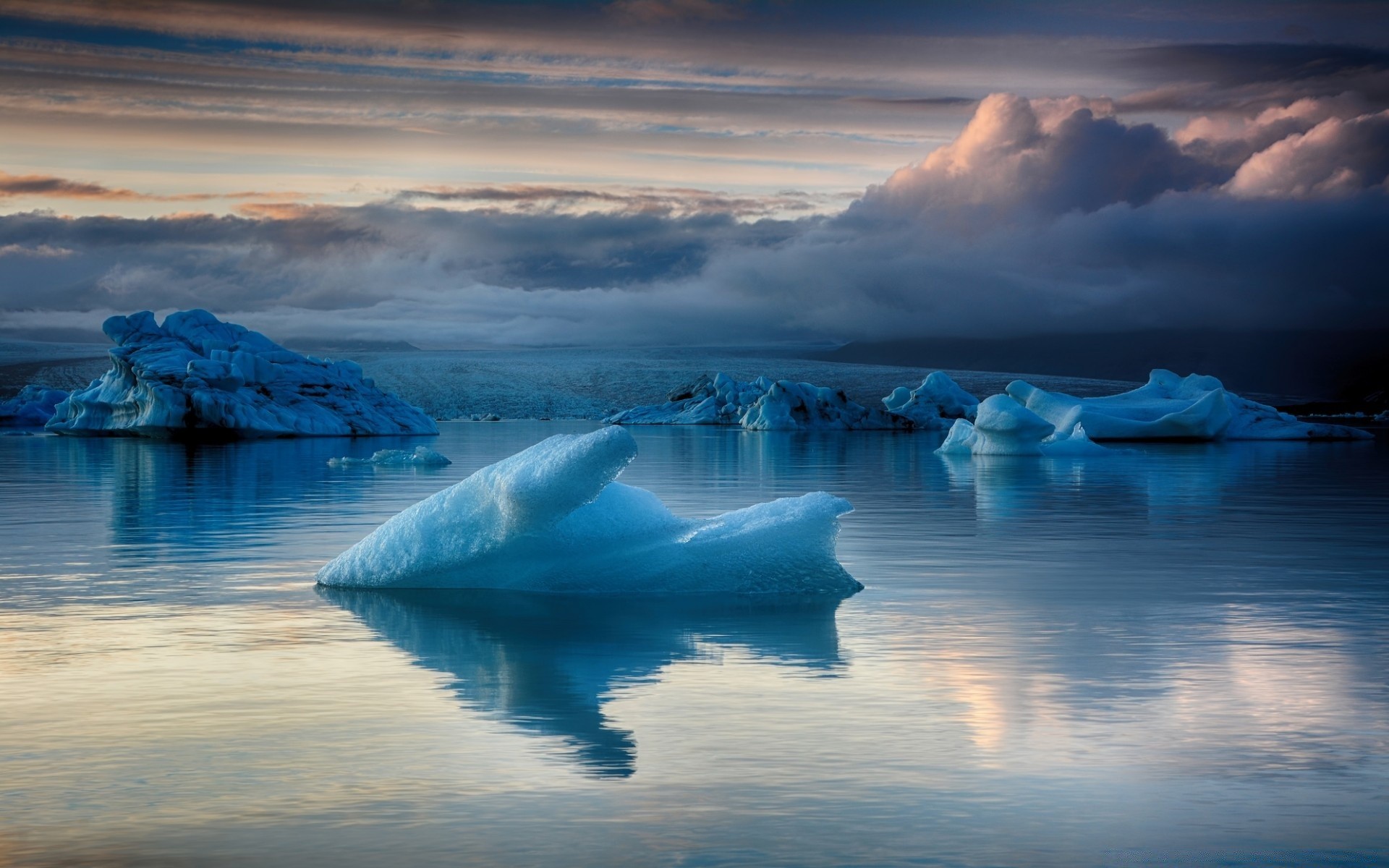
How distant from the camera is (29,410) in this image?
194ft

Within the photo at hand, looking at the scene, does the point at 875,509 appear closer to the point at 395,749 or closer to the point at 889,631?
the point at 889,631

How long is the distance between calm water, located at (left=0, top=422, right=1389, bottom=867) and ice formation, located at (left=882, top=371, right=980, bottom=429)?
5072 centimetres

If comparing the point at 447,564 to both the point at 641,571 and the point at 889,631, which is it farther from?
the point at 889,631

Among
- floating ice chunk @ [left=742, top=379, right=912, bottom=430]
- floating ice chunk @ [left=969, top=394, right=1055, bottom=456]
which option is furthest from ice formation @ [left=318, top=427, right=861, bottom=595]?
floating ice chunk @ [left=742, top=379, right=912, bottom=430]

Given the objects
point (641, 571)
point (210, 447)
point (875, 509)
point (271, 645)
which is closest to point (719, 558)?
point (641, 571)

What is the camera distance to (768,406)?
191 ft

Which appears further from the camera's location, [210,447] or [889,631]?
[210,447]

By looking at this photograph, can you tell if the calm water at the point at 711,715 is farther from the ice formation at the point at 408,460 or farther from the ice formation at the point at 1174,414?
the ice formation at the point at 1174,414

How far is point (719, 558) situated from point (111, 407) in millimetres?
41205

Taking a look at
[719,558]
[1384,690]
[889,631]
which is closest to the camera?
[1384,690]

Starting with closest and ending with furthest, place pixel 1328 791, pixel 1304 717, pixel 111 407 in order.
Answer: pixel 1328 791 → pixel 1304 717 → pixel 111 407

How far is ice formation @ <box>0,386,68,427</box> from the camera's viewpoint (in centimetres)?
5900

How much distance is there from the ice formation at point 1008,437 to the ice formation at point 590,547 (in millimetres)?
26276

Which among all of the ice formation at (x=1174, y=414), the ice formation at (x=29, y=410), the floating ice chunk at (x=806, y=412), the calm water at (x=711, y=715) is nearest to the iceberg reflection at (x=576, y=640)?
the calm water at (x=711, y=715)
